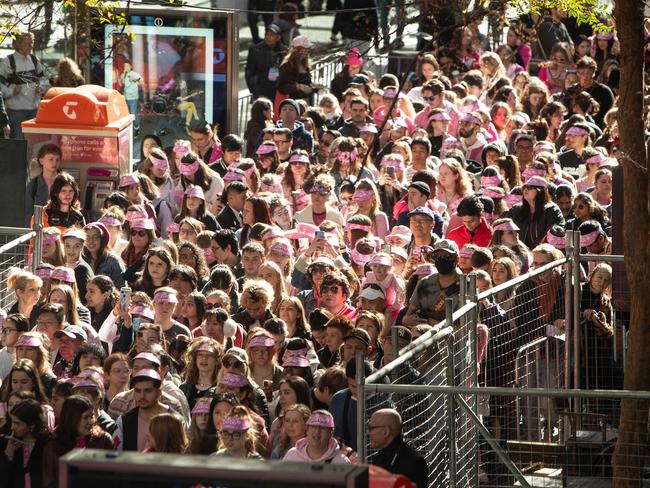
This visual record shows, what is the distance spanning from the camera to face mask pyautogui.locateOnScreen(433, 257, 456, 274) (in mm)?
12211

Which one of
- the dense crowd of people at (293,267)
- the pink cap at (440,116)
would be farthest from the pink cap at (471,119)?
the pink cap at (440,116)

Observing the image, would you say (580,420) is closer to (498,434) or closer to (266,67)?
(498,434)

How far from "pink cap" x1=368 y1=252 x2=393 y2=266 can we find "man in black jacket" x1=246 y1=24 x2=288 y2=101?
902 cm

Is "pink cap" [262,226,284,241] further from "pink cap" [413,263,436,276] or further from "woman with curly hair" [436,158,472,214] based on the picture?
"woman with curly hair" [436,158,472,214]

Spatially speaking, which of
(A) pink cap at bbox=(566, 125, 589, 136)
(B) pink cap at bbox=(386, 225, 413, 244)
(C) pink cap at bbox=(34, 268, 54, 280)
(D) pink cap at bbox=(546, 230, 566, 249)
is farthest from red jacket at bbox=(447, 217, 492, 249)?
(A) pink cap at bbox=(566, 125, 589, 136)

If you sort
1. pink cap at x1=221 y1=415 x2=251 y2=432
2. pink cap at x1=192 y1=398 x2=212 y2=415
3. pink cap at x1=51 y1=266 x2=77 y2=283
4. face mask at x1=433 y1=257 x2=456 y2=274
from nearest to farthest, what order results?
pink cap at x1=221 y1=415 x2=251 y2=432 < pink cap at x1=192 y1=398 x2=212 y2=415 < face mask at x1=433 y1=257 x2=456 y2=274 < pink cap at x1=51 y1=266 x2=77 y2=283

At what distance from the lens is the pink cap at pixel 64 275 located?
13172 mm

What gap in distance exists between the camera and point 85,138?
1645 cm

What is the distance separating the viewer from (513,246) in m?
13.4

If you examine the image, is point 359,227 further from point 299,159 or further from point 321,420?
point 321,420

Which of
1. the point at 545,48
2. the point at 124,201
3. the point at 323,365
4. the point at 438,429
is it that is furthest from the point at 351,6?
the point at 438,429

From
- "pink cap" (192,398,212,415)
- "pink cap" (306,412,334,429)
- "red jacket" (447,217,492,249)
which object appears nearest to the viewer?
"pink cap" (306,412,334,429)

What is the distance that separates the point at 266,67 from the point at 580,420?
38.0 feet

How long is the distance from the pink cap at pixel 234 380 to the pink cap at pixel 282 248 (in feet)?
10.3
